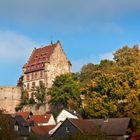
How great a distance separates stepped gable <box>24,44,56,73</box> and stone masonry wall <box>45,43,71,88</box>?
1.10 meters

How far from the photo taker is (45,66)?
324 feet

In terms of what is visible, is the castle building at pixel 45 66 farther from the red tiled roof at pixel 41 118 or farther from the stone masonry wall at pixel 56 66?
the red tiled roof at pixel 41 118

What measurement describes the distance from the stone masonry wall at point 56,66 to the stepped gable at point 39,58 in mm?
1103

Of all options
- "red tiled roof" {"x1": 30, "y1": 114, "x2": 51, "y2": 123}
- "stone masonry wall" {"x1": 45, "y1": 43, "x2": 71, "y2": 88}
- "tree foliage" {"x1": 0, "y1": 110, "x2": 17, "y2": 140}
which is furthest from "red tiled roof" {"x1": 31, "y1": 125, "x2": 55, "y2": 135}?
"tree foliage" {"x1": 0, "y1": 110, "x2": 17, "y2": 140}

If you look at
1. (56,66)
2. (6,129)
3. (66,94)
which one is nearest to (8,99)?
(56,66)

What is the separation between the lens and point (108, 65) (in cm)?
9512

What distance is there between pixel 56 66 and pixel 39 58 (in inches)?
177

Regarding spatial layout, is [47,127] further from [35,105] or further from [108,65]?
[108,65]

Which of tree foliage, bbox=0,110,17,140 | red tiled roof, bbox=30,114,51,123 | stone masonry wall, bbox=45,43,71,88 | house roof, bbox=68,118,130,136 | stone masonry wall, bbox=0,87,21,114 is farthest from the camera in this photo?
stone masonry wall, bbox=45,43,71,88

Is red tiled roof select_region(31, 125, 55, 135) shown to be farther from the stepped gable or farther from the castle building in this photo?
the stepped gable

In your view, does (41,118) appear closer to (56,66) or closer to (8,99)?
(8,99)

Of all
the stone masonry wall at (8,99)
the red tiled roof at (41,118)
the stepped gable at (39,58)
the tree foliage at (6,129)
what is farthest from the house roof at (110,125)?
the stepped gable at (39,58)

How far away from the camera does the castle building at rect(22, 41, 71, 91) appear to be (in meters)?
98.8

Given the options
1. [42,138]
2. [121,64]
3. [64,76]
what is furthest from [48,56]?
[42,138]
